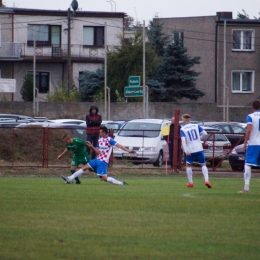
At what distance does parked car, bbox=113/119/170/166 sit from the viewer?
1101 inches

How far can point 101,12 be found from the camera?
196 feet

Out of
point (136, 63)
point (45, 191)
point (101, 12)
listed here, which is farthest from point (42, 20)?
point (45, 191)

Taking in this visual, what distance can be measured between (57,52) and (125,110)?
38.6 feet

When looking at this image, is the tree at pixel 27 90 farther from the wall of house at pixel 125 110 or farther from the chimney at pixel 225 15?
the chimney at pixel 225 15

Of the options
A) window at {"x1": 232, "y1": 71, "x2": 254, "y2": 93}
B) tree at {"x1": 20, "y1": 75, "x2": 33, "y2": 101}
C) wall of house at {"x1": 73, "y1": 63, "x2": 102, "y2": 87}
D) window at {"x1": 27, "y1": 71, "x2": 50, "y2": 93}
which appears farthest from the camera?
wall of house at {"x1": 73, "y1": 63, "x2": 102, "y2": 87}

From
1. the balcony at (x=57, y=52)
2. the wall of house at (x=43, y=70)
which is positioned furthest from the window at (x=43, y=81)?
the balcony at (x=57, y=52)

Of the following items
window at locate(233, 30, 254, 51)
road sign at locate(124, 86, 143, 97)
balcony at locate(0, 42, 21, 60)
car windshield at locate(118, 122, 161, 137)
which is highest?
window at locate(233, 30, 254, 51)

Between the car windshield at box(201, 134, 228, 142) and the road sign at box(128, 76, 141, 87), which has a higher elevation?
the road sign at box(128, 76, 141, 87)

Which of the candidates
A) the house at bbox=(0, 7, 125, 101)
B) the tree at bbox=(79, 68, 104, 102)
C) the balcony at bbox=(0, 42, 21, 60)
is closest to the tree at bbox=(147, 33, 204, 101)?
the tree at bbox=(79, 68, 104, 102)

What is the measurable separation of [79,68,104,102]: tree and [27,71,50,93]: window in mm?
3818

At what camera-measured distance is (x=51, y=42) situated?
59.5 meters

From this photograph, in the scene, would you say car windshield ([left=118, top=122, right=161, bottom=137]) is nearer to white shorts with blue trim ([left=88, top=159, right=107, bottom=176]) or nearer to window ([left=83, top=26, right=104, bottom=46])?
white shorts with blue trim ([left=88, top=159, right=107, bottom=176])

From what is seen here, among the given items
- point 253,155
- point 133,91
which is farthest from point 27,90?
point 253,155

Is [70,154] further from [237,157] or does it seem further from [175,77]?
[175,77]
